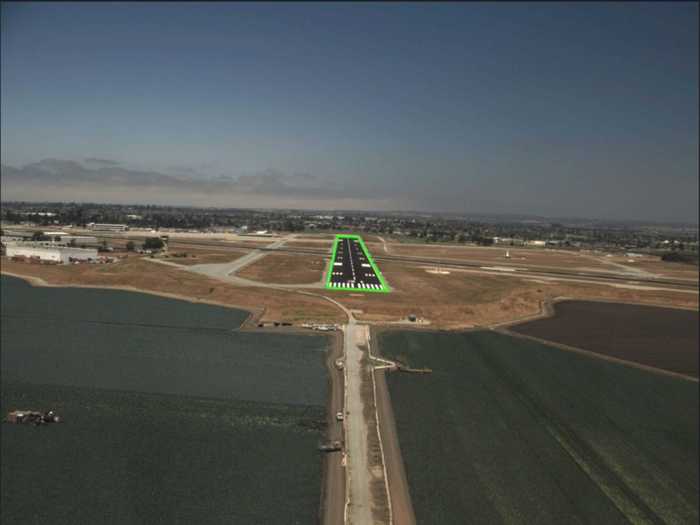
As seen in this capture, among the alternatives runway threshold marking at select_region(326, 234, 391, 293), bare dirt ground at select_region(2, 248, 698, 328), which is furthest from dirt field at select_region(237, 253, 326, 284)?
runway threshold marking at select_region(326, 234, 391, 293)

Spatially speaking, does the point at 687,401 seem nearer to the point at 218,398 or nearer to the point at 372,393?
the point at 372,393

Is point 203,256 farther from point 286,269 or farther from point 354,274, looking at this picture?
point 354,274

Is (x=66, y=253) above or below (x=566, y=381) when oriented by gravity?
above

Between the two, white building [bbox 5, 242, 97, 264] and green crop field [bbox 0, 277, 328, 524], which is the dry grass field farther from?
green crop field [bbox 0, 277, 328, 524]

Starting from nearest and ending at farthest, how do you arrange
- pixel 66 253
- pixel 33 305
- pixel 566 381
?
1. pixel 566 381
2. pixel 33 305
3. pixel 66 253

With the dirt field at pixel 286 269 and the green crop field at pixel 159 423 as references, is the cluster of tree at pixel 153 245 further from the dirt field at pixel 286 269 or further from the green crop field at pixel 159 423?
the green crop field at pixel 159 423

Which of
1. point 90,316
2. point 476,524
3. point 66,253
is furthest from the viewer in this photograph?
point 66,253

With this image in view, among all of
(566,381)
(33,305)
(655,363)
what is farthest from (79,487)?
(655,363)
